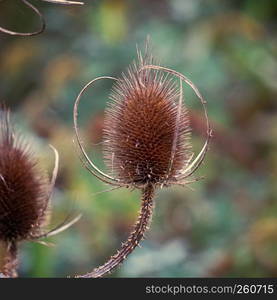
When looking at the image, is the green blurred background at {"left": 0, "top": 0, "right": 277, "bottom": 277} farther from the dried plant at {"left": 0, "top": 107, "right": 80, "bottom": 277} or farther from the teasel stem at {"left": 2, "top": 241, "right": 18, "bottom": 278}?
the teasel stem at {"left": 2, "top": 241, "right": 18, "bottom": 278}

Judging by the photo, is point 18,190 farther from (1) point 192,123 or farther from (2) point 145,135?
(1) point 192,123

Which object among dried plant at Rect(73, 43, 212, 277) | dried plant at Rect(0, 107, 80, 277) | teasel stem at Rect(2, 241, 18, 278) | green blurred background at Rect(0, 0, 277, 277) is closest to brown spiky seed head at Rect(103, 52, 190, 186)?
dried plant at Rect(73, 43, 212, 277)

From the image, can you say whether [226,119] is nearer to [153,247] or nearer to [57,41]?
[153,247]

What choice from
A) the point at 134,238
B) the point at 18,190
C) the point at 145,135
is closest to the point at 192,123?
the point at 18,190

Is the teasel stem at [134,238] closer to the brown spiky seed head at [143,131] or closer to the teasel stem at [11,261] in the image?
the brown spiky seed head at [143,131]

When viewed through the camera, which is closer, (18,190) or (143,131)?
(143,131)

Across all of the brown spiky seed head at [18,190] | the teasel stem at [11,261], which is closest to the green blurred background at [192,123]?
the brown spiky seed head at [18,190]
